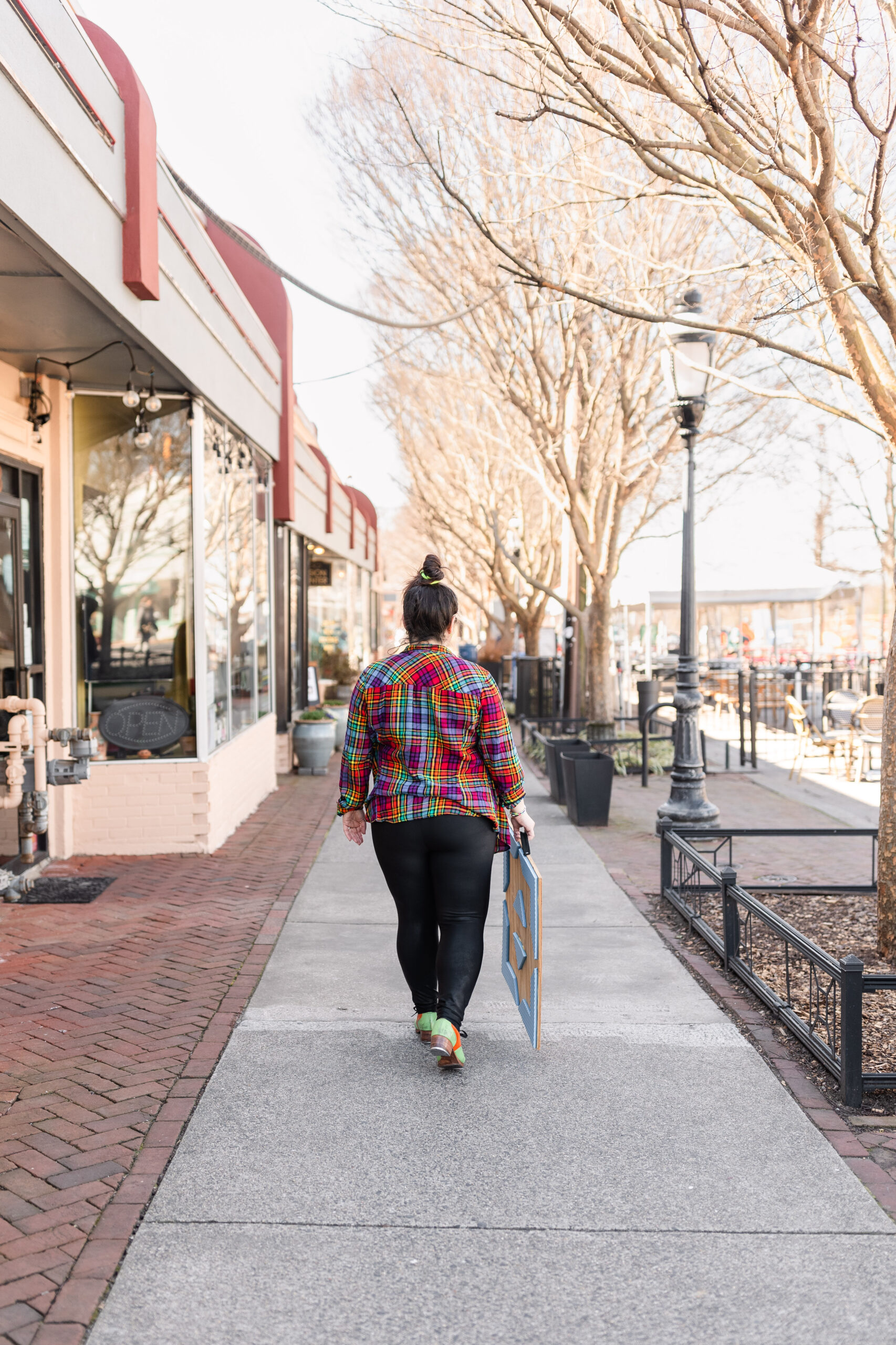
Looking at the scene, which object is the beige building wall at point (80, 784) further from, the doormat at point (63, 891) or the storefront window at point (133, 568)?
the doormat at point (63, 891)

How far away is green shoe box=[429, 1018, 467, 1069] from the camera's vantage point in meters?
4.24

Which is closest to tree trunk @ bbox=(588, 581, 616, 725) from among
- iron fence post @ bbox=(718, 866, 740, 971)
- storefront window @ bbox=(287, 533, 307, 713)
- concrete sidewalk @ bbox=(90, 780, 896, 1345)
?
storefront window @ bbox=(287, 533, 307, 713)

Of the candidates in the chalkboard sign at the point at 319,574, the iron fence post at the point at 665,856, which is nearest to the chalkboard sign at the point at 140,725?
the iron fence post at the point at 665,856

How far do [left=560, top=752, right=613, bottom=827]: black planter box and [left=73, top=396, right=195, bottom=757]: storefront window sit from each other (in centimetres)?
332

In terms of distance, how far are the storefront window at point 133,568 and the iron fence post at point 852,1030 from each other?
19.3 feet

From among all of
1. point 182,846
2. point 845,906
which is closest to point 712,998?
point 845,906

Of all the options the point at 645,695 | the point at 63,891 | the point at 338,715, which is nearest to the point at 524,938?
the point at 63,891

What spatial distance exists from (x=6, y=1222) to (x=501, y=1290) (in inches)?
53.5

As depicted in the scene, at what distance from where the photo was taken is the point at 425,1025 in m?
4.53

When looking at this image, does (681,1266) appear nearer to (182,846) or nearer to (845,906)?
(845,906)

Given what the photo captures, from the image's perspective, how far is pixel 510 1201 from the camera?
131 inches

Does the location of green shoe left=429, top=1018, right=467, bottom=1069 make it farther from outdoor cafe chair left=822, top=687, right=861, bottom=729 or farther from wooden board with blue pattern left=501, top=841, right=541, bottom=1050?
outdoor cafe chair left=822, top=687, right=861, bottom=729

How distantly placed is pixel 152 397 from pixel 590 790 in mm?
4775

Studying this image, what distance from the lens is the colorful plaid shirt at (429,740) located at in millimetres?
4270
